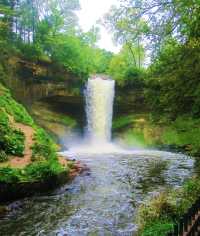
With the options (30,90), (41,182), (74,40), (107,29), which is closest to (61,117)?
(30,90)

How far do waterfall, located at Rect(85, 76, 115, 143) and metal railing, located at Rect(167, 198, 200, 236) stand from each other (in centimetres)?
2644

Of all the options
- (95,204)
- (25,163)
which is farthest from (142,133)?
(95,204)

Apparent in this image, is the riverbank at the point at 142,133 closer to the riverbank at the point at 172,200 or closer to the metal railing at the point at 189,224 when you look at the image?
the riverbank at the point at 172,200

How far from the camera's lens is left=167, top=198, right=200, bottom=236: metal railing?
15.4 feet

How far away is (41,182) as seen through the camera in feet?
41.8

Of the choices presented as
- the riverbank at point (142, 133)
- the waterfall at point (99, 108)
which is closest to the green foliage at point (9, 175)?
the riverbank at point (142, 133)

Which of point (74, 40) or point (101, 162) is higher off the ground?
point (74, 40)

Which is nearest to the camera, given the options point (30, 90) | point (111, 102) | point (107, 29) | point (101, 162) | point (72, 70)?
point (107, 29)

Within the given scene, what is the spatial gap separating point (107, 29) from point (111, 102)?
975 inches

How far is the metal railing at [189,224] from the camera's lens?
15.4 feet

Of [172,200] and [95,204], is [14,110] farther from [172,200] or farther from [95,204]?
[172,200]

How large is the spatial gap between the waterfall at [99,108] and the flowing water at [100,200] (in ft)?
33.1

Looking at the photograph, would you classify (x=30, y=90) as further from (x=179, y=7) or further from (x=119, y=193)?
(x=179, y=7)

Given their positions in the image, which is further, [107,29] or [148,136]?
[148,136]
